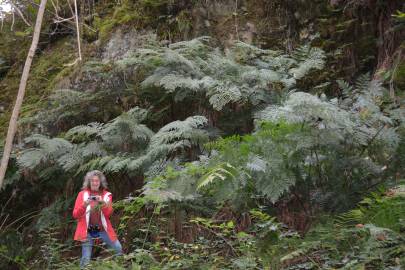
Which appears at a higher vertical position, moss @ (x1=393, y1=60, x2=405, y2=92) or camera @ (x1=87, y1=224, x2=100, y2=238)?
moss @ (x1=393, y1=60, x2=405, y2=92)

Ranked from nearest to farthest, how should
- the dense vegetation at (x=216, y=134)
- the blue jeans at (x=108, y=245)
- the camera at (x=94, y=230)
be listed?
the dense vegetation at (x=216, y=134), the blue jeans at (x=108, y=245), the camera at (x=94, y=230)

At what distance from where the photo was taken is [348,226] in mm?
3727

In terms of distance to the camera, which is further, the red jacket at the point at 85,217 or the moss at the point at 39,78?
the moss at the point at 39,78

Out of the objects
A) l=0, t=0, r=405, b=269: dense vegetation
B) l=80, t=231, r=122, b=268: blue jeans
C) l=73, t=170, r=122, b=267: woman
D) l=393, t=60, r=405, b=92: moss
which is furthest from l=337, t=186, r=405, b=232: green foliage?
l=393, t=60, r=405, b=92: moss

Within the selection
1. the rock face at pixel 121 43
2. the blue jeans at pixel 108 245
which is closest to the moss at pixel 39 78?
the rock face at pixel 121 43

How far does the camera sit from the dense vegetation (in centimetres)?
385

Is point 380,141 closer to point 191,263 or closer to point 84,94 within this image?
point 191,263

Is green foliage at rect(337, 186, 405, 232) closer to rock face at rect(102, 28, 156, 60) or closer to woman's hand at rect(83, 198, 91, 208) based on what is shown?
woman's hand at rect(83, 198, 91, 208)

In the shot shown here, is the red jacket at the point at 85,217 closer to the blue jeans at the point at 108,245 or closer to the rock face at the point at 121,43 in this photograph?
the blue jeans at the point at 108,245

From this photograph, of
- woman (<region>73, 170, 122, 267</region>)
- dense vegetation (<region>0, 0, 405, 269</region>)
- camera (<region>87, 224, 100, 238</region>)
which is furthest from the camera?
camera (<region>87, 224, 100, 238</region>)

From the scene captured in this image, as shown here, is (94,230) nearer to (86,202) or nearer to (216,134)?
(86,202)

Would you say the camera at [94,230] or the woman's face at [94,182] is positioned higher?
the woman's face at [94,182]

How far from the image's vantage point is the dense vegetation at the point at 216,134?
3.85 m

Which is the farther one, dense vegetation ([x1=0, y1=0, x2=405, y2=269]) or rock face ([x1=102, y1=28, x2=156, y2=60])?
rock face ([x1=102, y1=28, x2=156, y2=60])
